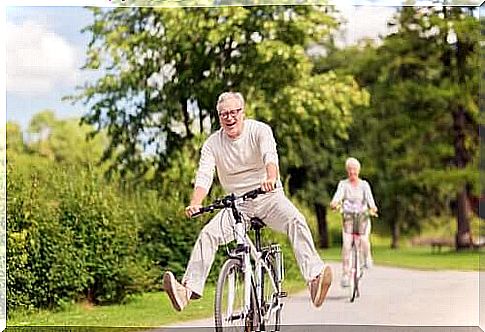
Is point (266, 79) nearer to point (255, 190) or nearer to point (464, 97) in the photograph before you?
point (464, 97)

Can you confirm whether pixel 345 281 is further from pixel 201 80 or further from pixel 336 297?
pixel 201 80

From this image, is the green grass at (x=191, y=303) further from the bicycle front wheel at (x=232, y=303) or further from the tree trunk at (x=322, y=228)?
the bicycle front wheel at (x=232, y=303)

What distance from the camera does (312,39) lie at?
8.62 m

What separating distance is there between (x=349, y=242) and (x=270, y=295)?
1.67 m

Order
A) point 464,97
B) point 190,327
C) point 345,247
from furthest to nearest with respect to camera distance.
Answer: point 464,97 < point 345,247 < point 190,327

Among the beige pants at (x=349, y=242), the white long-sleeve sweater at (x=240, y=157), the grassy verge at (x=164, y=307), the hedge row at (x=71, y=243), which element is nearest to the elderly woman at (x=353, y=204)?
the beige pants at (x=349, y=242)

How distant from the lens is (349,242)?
26.8ft

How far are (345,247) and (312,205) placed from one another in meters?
0.61

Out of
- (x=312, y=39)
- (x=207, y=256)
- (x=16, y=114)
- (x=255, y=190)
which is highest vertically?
(x=312, y=39)

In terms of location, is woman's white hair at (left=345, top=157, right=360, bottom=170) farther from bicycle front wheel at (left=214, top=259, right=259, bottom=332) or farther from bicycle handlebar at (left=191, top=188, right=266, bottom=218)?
bicycle front wheel at (left=214, top=259, right=259, bottom=332)

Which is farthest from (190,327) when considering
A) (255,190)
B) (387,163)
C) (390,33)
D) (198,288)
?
(390,33)

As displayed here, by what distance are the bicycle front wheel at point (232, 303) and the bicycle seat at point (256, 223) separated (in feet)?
1.96

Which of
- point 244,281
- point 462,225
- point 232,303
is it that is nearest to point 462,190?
point 462,225

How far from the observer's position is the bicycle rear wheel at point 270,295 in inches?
258
